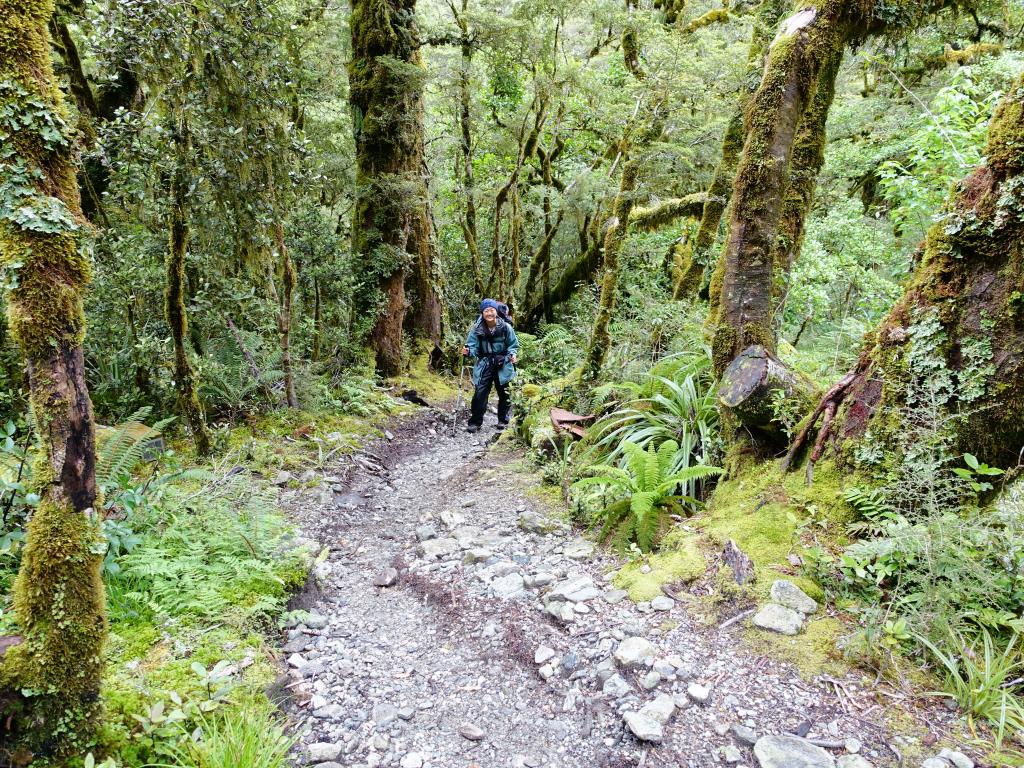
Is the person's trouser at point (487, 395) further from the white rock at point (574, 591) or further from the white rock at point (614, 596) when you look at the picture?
the white rock at point (614, 596)

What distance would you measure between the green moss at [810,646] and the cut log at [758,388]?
1.85m

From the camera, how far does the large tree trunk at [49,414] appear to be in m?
2.11

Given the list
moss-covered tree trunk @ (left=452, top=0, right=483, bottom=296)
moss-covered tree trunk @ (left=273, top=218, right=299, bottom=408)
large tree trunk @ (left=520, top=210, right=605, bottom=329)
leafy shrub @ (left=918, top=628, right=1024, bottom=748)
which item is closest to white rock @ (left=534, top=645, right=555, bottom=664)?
leafy shrub @ (left=918, top=628, right=1024, bottom=748)

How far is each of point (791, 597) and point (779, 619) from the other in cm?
Result: 19

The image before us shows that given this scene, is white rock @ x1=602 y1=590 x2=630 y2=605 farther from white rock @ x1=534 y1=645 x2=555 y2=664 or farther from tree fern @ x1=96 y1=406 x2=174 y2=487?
tree fern @ x1=96 y1=406 x2=174 y2=487

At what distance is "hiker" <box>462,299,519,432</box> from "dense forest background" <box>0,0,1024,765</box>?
0.57 m

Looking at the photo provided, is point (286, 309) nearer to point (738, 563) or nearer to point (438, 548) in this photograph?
point (438, 548)

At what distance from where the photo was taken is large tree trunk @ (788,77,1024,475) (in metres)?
3.29

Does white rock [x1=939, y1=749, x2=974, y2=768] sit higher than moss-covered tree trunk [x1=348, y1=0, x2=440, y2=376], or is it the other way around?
moss-covered tree trunk [x1=348, y1=0, x2=440, y2=376]

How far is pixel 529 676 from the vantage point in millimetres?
3486

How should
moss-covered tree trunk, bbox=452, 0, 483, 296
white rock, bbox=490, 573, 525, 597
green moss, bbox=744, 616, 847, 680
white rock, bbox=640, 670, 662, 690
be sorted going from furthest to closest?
moss-covered tree trunk, bbox=452, 0, 483, 296 < white rock, bbox=490, 573, 525, 597 < white rock, bbox=640, 670, 662, 690 < green moss, bbox=744, 616, 847, 680

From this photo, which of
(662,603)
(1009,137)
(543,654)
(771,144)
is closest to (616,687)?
(543,654)

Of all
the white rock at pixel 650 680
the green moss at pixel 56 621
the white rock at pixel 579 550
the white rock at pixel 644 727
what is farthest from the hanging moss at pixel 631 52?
the green moss at pixel 56 621

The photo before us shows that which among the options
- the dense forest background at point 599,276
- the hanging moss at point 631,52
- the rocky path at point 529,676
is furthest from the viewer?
the hanging moss at point 631,52
